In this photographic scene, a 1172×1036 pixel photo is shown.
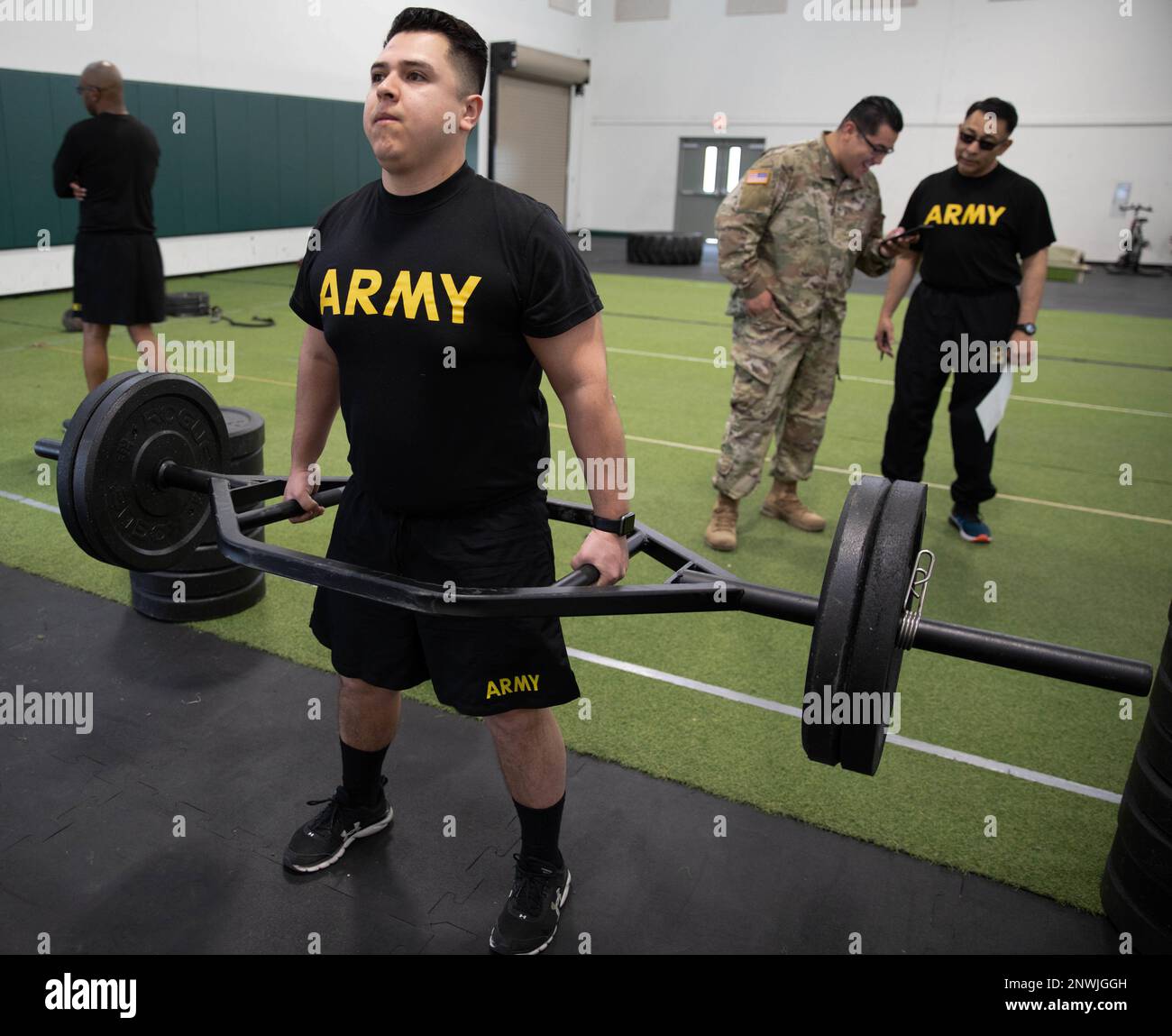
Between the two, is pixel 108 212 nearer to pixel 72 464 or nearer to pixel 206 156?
pixel 72 464

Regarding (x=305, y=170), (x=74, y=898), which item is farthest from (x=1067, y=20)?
(x=74, y=898)

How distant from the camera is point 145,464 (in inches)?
76.1

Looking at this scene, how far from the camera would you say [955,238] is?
11.7ft

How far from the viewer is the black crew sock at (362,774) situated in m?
1.93

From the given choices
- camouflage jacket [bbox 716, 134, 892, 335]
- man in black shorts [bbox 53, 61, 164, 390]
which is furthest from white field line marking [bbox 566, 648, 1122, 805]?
man in black shorts [bbox 53, 61, 164, 390]

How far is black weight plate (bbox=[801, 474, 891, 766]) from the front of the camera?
1.24 metres

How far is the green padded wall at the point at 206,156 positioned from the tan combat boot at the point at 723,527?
26.2 feet

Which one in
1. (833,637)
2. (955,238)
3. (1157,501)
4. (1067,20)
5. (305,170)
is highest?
(1067,20)

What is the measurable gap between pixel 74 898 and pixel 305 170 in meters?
11.4

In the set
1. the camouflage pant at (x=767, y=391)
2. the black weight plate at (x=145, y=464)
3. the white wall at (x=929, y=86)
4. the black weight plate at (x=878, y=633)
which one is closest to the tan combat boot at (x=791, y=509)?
the camouflage pant at (x=767, y=391)

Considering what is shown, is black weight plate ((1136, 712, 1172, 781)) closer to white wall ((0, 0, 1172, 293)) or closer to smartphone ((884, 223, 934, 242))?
smartphone ((884, 223, 934, 242))

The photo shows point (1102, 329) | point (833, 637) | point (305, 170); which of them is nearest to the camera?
point (833, 637)

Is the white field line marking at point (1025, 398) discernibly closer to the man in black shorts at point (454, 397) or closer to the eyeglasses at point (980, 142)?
the eyeglasses at point (980, 142)

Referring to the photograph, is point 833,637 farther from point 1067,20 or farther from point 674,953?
point 1067,20
